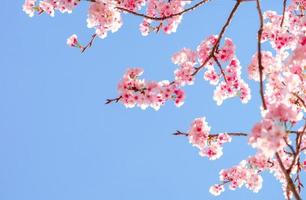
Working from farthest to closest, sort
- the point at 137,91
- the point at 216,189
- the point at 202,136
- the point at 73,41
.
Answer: the point at 216,189, the point at 73,41, the point at 202,136, the point at 137,91

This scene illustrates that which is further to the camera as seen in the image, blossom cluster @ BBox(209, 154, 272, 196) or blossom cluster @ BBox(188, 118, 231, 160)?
blossom cluster @ BBox(209, 154, 272, 196)

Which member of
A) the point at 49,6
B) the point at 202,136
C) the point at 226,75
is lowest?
the point at 202,136

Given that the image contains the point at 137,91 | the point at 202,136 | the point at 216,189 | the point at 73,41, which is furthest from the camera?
the point at 216,189

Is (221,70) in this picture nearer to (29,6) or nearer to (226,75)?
(226,75)

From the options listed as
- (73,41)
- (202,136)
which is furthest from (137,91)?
(73,41)

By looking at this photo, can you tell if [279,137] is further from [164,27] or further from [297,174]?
[164,27]

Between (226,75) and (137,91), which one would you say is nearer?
(137,91)

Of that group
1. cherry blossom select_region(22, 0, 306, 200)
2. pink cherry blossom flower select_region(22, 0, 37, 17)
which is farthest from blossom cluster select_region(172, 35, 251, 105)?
pink cherry blossom flower select_region(22, 0, 37, 17)

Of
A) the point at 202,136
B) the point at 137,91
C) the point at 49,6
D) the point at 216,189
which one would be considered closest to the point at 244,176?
the point at 216,189

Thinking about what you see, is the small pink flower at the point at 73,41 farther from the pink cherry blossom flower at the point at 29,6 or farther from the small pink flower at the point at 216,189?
the small pink flower at the point at 216,189

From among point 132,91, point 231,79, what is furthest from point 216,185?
point 132,91

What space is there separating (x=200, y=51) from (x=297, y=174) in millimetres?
3225

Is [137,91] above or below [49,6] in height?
below

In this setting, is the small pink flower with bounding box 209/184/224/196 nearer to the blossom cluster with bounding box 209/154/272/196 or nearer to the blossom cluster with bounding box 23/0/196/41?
the blossom cluster with bounding box 209/154/272/196
